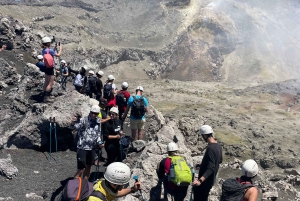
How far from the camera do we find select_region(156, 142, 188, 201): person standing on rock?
5.65 m

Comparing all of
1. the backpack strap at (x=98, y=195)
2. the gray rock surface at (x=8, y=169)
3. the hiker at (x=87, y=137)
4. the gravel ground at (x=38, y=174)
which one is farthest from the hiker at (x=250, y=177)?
the gray rock surface at (x=8, y=169)

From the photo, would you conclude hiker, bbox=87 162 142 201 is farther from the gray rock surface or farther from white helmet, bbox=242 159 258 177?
the gray rock surface

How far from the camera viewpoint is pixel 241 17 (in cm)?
4506

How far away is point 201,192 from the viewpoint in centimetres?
598

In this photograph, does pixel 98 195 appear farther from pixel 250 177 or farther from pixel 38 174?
pixel 38 174

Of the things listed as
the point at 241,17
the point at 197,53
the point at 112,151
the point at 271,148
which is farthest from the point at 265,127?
the point at 241,17

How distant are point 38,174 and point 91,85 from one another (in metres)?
3.79

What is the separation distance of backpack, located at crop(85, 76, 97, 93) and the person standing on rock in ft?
17.3

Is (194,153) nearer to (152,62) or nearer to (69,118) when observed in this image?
(69,118)

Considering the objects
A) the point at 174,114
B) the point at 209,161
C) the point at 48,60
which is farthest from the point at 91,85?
the point at 174,114

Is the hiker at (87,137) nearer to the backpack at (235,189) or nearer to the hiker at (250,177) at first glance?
the backpack at (235,189)

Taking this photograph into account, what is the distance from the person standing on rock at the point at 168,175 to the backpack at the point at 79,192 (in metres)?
2.11

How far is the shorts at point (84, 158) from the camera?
644 centimetres

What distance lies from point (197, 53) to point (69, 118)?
3166 centimetres
